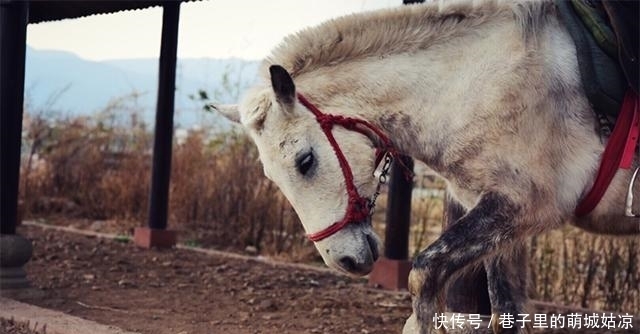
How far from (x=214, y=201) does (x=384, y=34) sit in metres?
6.61

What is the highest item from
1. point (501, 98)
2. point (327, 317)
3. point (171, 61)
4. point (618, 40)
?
point (171, 61)

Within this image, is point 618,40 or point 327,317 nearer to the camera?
point 618,40

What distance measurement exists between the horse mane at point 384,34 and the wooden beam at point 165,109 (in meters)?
5.04

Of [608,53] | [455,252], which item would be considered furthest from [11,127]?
[608,53]

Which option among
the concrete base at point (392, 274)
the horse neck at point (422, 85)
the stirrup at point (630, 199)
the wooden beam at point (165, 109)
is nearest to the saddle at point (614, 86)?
the stirrup at point (630, 199)

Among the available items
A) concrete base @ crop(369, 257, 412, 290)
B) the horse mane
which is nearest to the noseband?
the horse mane

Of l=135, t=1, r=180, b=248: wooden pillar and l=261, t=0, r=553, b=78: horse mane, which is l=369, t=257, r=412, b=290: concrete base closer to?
l=135, t=1, r=180, b=248: wooden pillar

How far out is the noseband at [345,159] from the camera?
3.38m

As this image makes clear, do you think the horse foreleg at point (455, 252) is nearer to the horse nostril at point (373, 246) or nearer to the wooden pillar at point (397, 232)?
the horse nostril at point (373, 246)

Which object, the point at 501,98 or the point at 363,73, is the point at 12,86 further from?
the point at 501,98

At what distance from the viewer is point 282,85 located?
3.38 m

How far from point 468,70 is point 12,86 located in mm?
3765

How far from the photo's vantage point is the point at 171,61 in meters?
8.52

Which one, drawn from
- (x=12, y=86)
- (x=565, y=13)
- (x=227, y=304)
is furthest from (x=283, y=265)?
(x=565, y=13)
